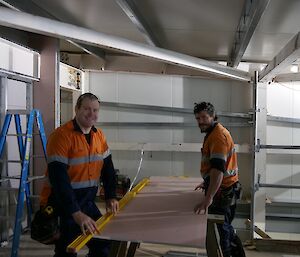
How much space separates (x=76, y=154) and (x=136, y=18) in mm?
1627

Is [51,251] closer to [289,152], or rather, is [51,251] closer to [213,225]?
[213,225]

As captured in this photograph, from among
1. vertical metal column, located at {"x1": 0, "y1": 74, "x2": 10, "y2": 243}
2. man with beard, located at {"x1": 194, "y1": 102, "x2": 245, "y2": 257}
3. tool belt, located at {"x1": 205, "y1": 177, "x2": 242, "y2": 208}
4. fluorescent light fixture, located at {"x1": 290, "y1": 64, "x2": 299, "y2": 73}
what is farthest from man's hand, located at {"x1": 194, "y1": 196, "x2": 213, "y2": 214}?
fluorescent light fixture, located at {"x1": 290, "y1": 64, "x2": 299, "y2": 73}

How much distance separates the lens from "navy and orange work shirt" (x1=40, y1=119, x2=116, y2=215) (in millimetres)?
1822

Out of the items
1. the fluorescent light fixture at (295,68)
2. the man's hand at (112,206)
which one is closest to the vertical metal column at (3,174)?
the man's hand at (112,206)

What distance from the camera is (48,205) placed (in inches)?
78.8

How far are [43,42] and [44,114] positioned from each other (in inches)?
33.3

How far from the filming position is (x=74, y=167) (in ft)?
6.48

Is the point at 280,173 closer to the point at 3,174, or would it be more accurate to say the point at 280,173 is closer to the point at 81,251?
the point at 81,251

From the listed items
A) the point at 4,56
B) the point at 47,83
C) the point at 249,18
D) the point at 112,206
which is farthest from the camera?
the point at 47,83

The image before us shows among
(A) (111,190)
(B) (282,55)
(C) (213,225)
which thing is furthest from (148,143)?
(C) (213,225)

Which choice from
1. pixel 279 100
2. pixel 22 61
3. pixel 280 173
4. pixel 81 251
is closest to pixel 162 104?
pixel 279 100

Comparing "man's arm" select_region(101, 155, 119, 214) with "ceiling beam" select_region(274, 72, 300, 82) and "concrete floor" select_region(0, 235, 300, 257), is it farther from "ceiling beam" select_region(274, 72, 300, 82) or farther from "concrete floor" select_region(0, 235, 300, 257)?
"ceiling beam" select_region(274, 72, 300, 82)

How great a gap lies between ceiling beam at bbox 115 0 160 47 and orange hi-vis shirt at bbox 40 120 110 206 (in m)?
1.16

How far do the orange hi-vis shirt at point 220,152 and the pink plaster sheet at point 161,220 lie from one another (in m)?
0.25
